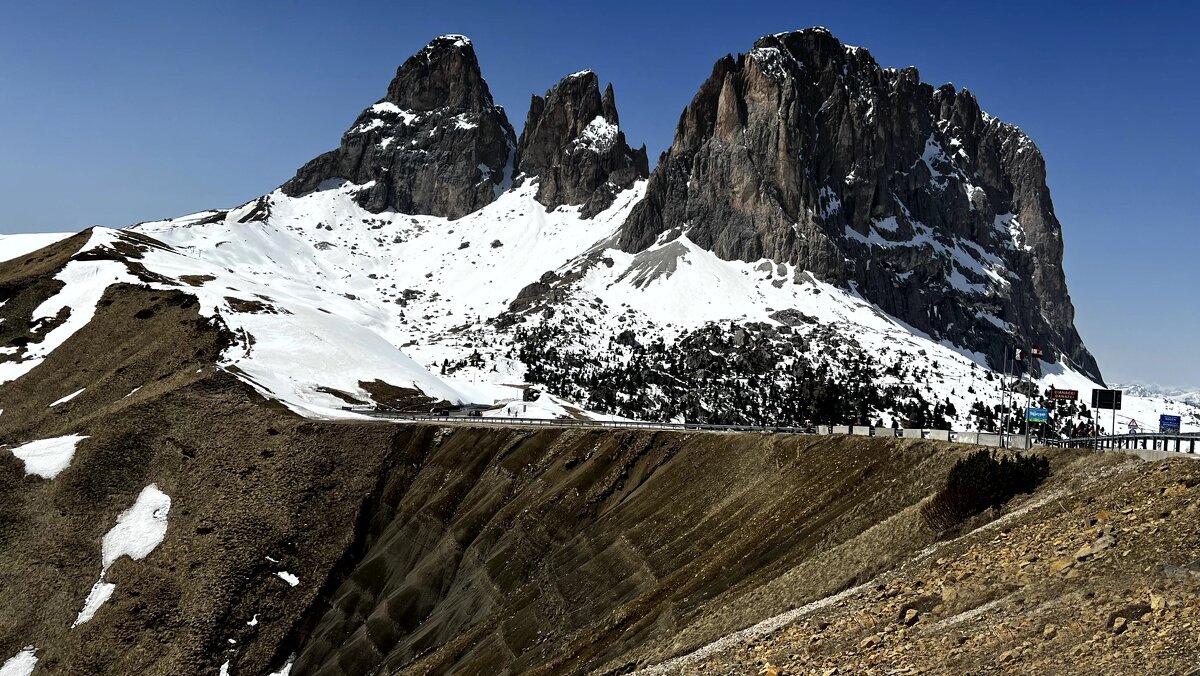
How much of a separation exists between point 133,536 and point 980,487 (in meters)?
75.3

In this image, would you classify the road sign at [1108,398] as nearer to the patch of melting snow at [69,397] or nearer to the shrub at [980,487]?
the shrub at [980,487]

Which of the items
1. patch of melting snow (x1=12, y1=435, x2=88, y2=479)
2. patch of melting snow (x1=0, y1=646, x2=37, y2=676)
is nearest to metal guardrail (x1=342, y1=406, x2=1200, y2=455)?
patch of melting snow (x1=12, y1=435, x2=88, y2=479)

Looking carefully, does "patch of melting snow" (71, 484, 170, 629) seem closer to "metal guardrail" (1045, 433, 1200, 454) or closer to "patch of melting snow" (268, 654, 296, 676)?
"patch of melting snow" (268, 654, 296, 676)

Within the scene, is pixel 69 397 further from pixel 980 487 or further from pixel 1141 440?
pixel 1141 440

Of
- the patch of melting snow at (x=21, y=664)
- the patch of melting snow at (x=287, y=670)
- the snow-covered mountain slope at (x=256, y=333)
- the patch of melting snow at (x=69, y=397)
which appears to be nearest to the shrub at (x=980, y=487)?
the patch of melting snow at (x=287, y=670)

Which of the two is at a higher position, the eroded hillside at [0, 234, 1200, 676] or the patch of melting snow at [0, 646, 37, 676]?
the eroded hillside at [0, 234, 1200, 676]

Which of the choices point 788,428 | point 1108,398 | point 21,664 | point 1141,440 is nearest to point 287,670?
point 21,664

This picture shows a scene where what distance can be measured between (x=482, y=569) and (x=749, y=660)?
132ft

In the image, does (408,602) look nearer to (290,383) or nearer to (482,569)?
(482,569)

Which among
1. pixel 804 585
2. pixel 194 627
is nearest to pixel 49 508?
pixel 194 627

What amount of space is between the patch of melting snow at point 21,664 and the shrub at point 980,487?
6701 cm

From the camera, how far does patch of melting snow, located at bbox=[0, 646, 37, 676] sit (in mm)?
67938

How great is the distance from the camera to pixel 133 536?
3263 inches

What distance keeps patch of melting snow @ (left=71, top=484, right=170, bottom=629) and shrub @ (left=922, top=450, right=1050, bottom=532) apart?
67.3 metres
